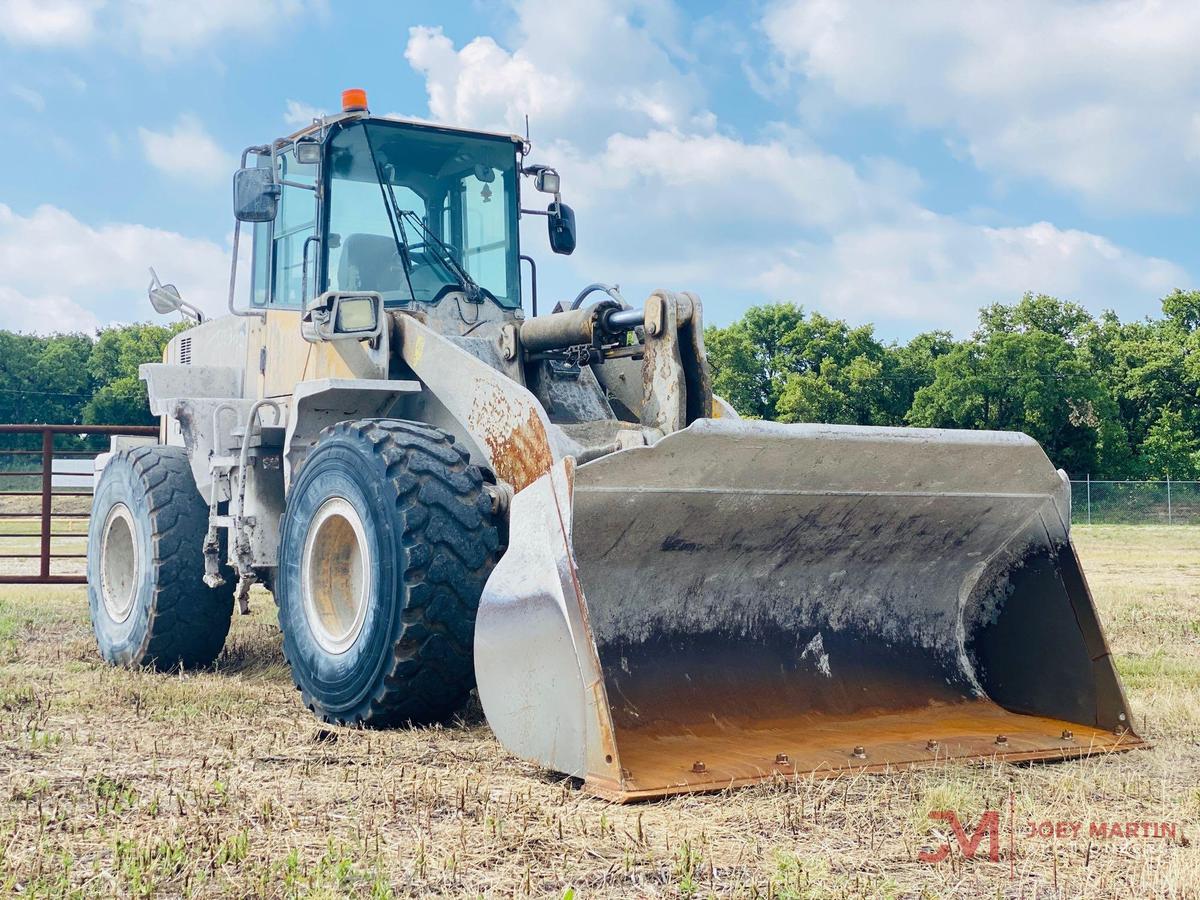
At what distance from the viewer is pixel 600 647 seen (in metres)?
5.25

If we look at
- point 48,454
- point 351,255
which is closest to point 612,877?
point 351,255

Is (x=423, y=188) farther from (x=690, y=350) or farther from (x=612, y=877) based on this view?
(x=612, y=877)

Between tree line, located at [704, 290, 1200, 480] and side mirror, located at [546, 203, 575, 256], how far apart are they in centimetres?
3707

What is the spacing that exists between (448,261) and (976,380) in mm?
40711

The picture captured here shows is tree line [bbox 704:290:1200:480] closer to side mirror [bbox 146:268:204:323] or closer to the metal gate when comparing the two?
the metal gate

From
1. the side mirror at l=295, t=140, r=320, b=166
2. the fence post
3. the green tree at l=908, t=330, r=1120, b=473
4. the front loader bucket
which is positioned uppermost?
the green tree at l=908, t=330, r=1120, b=473

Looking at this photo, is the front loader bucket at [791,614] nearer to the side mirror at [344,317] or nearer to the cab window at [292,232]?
the side mirror at [344,317]

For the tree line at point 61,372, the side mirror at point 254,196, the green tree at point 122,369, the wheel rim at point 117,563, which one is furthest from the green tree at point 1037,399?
the side mirror at point 254,196

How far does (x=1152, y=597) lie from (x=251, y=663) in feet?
28.2

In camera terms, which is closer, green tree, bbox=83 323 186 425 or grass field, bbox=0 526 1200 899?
grass field, bbox=0 526 1200 899

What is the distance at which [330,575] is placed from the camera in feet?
19.9

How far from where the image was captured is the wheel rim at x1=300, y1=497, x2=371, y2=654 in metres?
5.96

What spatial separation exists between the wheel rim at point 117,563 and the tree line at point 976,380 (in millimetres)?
37445

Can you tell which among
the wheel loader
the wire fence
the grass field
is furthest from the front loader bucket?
the wire fence
